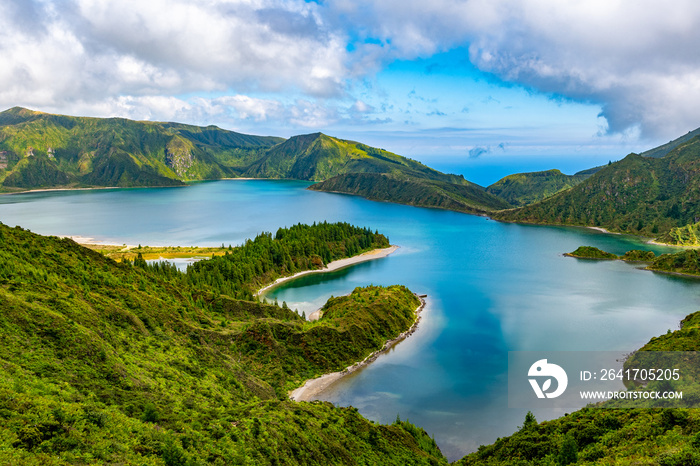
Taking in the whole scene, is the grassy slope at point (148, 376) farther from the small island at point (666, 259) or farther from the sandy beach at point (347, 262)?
the small island at point (666, 259)

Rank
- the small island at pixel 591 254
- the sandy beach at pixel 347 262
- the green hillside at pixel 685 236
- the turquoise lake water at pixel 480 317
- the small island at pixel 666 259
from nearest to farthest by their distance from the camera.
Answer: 1. the turquoise lake water at pixel 480 317
2. the sandy beach at pixel 347 262
3. the small island at pixel 666 259
4. the small island at pixel 591 254
5. the green hillside at pixel 685 236

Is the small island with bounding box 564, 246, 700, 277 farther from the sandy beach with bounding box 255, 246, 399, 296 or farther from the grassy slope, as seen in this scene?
the grassy slope

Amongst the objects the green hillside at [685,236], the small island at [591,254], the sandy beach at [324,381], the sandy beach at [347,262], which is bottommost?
the sandy beach at [324,381]

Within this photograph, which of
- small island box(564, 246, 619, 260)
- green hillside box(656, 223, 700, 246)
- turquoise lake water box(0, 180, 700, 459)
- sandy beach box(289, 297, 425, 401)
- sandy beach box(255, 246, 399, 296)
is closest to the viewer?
turquoise lake water box(0, 180, 700, 459)

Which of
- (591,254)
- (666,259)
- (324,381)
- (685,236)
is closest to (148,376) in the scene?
(324,381)

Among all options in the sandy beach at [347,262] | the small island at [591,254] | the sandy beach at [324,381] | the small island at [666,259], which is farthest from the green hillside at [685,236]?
the sandy beach at [324,381]

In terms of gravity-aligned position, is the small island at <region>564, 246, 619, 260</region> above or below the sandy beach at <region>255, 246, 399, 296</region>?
above

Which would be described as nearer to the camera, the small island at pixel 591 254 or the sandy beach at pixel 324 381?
the sandy beach at pixel 324 381

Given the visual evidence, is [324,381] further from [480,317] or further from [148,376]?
[480,317]

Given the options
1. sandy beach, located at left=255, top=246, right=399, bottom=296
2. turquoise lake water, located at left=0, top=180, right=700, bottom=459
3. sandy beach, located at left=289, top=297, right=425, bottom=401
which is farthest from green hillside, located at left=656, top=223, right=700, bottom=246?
sandy beach, located at left=289, top=297, right=425, bottom=401
